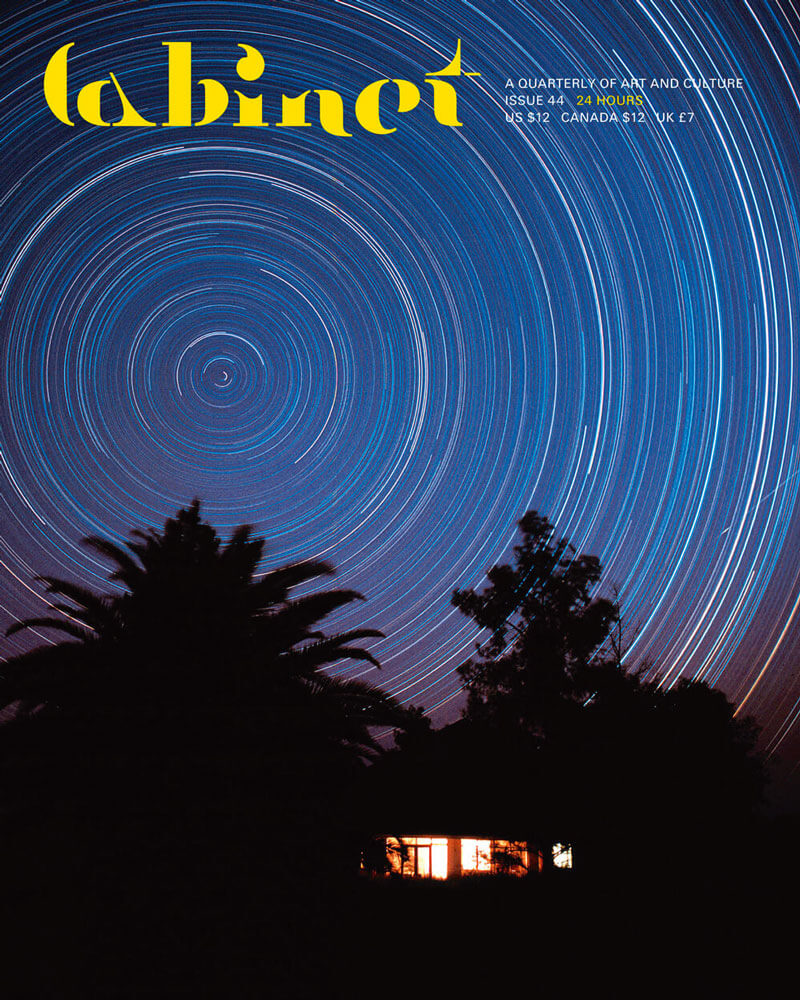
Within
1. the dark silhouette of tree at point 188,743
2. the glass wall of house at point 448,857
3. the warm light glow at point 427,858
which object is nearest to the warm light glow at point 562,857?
the glass wall of house at point 448,857

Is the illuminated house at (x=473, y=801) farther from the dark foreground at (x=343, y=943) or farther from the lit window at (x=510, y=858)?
the dark foreground at (x=343, y=943)

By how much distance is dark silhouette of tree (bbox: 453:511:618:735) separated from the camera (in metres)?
25.8

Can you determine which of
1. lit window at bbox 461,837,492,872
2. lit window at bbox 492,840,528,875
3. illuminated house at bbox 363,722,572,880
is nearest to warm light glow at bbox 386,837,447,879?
illuminated house at bbox 363,722,572,880

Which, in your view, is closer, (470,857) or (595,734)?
(595,734)

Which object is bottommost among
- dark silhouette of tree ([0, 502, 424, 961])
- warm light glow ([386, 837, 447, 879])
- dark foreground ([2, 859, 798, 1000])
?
warm light glow ([386, 837, 447, 879])

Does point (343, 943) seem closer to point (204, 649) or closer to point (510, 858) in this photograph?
point (204, 649)

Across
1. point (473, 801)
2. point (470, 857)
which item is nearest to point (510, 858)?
point (473, 801)

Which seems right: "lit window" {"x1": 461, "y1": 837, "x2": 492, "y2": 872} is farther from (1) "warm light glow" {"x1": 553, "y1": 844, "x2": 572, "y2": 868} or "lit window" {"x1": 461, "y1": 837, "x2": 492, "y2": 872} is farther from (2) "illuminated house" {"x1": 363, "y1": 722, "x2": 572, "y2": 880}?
(1) "warm light glow" {"x1": 553, "y1": 844, "x2": 572, "y2": 868}

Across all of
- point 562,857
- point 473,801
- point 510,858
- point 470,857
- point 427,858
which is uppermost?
point 473,801

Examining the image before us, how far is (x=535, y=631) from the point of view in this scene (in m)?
26.6

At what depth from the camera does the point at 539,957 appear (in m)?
11.2

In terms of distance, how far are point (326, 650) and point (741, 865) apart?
7408 mm

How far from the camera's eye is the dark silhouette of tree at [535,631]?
25812 millimetres

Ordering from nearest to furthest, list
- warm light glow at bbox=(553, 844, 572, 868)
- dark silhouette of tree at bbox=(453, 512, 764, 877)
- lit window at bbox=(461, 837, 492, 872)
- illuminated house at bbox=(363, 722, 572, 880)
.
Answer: dark silhouette of tree at bbox=(453, 512, 764, 877) < warm light glow at bbox=(553, 844, 572, 868) < illuminated house at bbox=(363, 722, 572, 880) < lit window at bbox=(461, 837, 492, 872)
